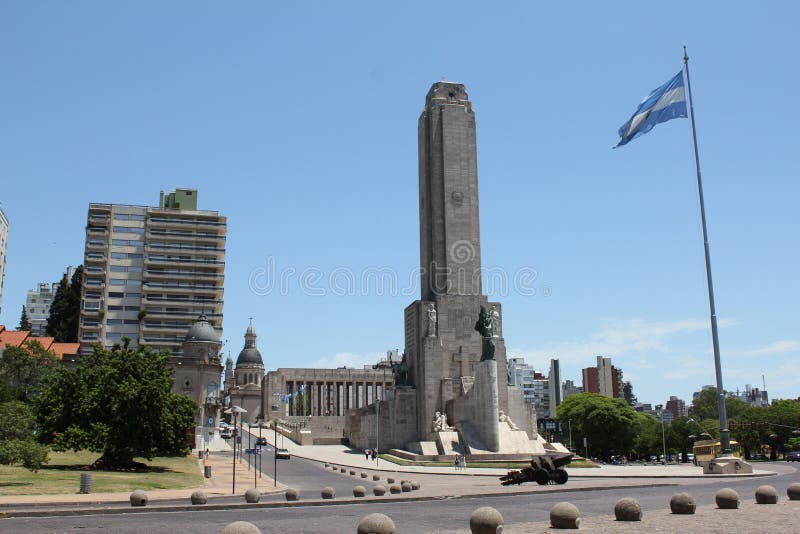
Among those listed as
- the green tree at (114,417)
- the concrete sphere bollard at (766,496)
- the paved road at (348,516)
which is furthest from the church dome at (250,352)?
the concrete sphere bollard at (766,496)

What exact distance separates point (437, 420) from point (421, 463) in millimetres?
9113

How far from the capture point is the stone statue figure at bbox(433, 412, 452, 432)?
2471 inches

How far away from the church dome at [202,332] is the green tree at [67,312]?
18.5 meters

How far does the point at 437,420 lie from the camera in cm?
6350

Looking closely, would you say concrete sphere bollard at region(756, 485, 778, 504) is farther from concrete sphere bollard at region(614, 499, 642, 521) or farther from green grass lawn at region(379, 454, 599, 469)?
green grass lawn at region(379, 454, 599, 469)

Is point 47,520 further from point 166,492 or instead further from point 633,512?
point 633,512

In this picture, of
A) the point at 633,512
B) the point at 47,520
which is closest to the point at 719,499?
the point at 633,512

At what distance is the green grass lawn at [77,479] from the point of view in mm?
28234

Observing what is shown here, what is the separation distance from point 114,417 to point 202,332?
68.5 m

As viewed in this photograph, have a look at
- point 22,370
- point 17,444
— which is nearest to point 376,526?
point 17,444

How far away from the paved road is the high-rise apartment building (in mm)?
92974

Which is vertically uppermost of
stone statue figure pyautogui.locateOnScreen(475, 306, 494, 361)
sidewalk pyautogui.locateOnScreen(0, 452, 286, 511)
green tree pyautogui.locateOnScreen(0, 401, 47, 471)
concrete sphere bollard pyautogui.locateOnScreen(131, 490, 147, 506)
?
stone statue figure pyautogui.locateOnScreen(475, 306, 494, 361)

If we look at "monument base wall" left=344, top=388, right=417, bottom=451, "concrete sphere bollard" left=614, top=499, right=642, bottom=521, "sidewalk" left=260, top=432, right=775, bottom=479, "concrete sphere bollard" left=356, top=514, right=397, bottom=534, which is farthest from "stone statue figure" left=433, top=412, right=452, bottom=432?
"concrete sphere bollard" left=356, top=514, right=397, bottom=534

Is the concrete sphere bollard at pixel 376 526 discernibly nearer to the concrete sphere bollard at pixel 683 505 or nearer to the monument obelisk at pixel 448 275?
the concrete sphere bollard at pixel 683 505
